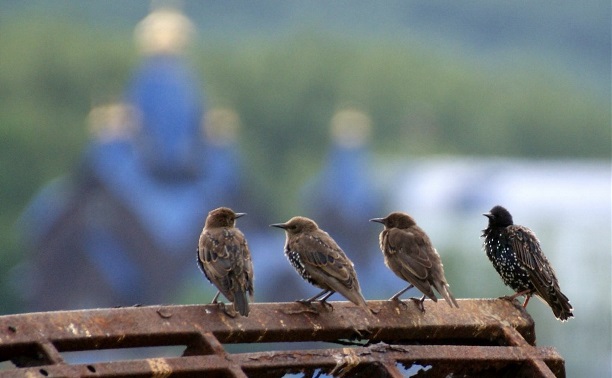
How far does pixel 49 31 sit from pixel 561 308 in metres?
58.9

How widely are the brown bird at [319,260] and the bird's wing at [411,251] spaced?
0.37 meters

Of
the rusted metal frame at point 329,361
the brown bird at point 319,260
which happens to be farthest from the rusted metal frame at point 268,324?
the brown bird at point 319,260

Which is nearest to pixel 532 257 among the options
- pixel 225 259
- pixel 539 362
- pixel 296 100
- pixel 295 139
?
pixel 225 259

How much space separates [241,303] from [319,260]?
1.56 metres

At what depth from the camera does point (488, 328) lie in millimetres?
6543

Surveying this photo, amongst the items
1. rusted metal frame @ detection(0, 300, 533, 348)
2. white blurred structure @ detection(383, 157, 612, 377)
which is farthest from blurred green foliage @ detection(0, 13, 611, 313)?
rusted metal frame @ detection(0, 300, 533, 348)

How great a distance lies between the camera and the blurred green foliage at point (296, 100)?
5562 centimetres

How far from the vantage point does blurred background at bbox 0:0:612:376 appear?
121ft

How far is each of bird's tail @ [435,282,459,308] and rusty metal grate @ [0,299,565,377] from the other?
0.05m

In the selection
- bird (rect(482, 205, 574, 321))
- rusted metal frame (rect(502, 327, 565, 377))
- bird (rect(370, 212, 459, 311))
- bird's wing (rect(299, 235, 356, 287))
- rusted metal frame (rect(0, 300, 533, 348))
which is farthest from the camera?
bird (rect(482, 205, 574, 321))

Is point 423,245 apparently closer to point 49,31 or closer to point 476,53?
point 49,31

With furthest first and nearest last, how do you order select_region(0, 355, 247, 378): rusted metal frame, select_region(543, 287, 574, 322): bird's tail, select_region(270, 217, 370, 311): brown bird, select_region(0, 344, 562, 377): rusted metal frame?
select_region(543, 287, 574, 322): bird's tail, select_region(270, 217, 370, 311): brown bird, select_region(0, 344, 562, 377): rusted metal frame, select_region(0, 355, 247, 378): rusted metal frame

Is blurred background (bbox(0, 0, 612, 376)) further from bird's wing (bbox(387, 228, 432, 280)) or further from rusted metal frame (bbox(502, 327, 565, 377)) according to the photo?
rusted metal frame (bbox(502, 327, 565, 377))

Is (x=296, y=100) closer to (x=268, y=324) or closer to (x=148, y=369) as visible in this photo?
(x=268, y=324)
